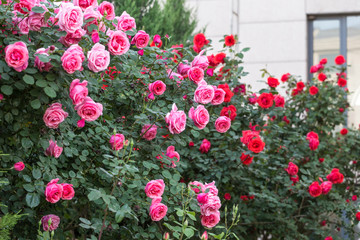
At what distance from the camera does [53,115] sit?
1.95 metres

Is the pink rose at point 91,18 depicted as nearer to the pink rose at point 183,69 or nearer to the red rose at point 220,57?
the pink rose at point 183,69

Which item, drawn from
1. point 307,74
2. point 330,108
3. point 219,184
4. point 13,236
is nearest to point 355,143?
point 330,108

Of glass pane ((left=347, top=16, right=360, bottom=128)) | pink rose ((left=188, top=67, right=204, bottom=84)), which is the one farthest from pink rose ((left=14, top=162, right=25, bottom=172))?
glass pane ((left=347, top=16, right=360, bottom=128))

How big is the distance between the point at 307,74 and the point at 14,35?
20.6 ft

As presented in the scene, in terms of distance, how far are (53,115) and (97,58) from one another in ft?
0.91

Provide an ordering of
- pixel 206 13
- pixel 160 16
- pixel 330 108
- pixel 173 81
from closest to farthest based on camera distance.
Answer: pixel 173 81
pixel 330 108
pixel 160 16
pixel 206 13

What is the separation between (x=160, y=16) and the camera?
6770 mm

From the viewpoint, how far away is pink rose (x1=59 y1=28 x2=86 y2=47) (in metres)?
2.00

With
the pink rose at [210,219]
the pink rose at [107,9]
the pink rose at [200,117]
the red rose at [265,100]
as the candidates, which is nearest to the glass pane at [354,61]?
the red rose at [265,100]

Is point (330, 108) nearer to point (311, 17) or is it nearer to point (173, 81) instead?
point (173, 81)

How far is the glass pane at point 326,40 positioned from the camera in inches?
304

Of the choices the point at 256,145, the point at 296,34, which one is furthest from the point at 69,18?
the point at 296,34

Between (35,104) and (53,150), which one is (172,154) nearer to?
(53,150)

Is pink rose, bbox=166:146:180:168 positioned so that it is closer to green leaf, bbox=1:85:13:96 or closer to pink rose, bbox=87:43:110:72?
pink rose, bbox=87:43:110:72
